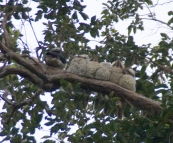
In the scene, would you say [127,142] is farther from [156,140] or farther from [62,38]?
[62,38]

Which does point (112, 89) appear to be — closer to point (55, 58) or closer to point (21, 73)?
point (55, 58)

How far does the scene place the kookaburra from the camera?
258 inches

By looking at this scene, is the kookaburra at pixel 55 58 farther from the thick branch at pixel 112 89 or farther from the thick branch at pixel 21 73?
the thick branch at pixel 21 73

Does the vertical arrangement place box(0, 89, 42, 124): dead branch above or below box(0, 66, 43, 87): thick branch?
below

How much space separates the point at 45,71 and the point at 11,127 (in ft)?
2.96

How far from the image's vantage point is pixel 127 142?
5.25m

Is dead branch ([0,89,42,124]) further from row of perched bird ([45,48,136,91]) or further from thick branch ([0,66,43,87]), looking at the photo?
row of perched bird ([45,48,136,91])

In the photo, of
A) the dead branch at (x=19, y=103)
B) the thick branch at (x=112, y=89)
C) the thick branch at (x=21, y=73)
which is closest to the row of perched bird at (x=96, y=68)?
the thick branch at (x=112, y=89)

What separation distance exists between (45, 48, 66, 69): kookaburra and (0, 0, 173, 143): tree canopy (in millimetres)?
161

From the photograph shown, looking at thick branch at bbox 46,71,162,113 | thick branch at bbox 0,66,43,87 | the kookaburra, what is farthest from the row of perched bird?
thick branch at bbox 0,66,43,87

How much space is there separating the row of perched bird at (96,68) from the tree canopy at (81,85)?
7.7 inches

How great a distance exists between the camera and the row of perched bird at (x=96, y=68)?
255 inches

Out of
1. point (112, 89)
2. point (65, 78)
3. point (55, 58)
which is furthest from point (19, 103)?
point (112, 89)

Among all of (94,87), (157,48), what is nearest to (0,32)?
(94,87)
